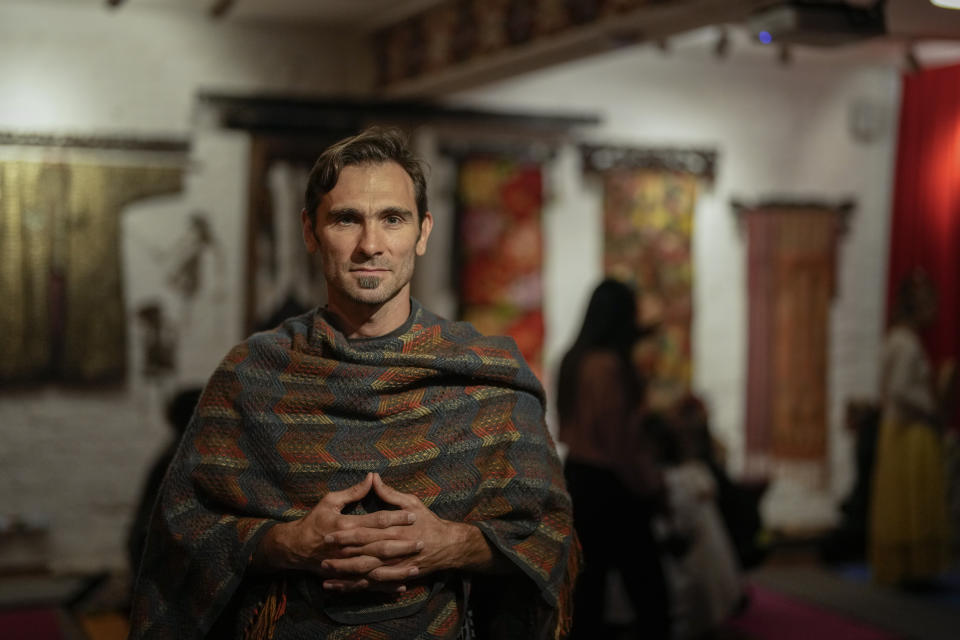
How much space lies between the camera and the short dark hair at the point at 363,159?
7.00ft

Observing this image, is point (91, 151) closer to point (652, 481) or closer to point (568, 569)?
point (652, 481)

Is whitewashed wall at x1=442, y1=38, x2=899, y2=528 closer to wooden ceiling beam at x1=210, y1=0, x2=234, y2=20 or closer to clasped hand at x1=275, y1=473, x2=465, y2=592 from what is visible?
wooden ceiling beam at x1=210, y1=0, x2=234, y2=20

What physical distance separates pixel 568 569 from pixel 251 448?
2.15 ft

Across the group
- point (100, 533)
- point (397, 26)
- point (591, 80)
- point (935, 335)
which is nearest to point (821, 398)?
point (935, 335)

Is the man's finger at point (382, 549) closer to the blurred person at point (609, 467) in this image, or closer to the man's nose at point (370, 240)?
the man's nose at point (370, 240)

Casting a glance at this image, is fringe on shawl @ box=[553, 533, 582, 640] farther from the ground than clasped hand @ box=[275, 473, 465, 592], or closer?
closer

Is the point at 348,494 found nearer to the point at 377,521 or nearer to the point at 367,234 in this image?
the point at 377,521

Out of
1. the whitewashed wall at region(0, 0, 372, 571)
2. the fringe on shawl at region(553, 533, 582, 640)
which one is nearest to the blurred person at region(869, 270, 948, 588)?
the whitewashed wall at region(0, 0, 372, 571)

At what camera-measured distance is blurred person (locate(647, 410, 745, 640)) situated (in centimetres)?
527

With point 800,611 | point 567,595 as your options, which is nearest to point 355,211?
point 567,595

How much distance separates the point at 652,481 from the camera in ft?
13.8

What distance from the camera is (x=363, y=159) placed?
2137 mm

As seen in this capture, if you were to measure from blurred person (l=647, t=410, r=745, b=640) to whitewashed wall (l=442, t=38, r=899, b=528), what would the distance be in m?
1.66

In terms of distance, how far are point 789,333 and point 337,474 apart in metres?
5.97
